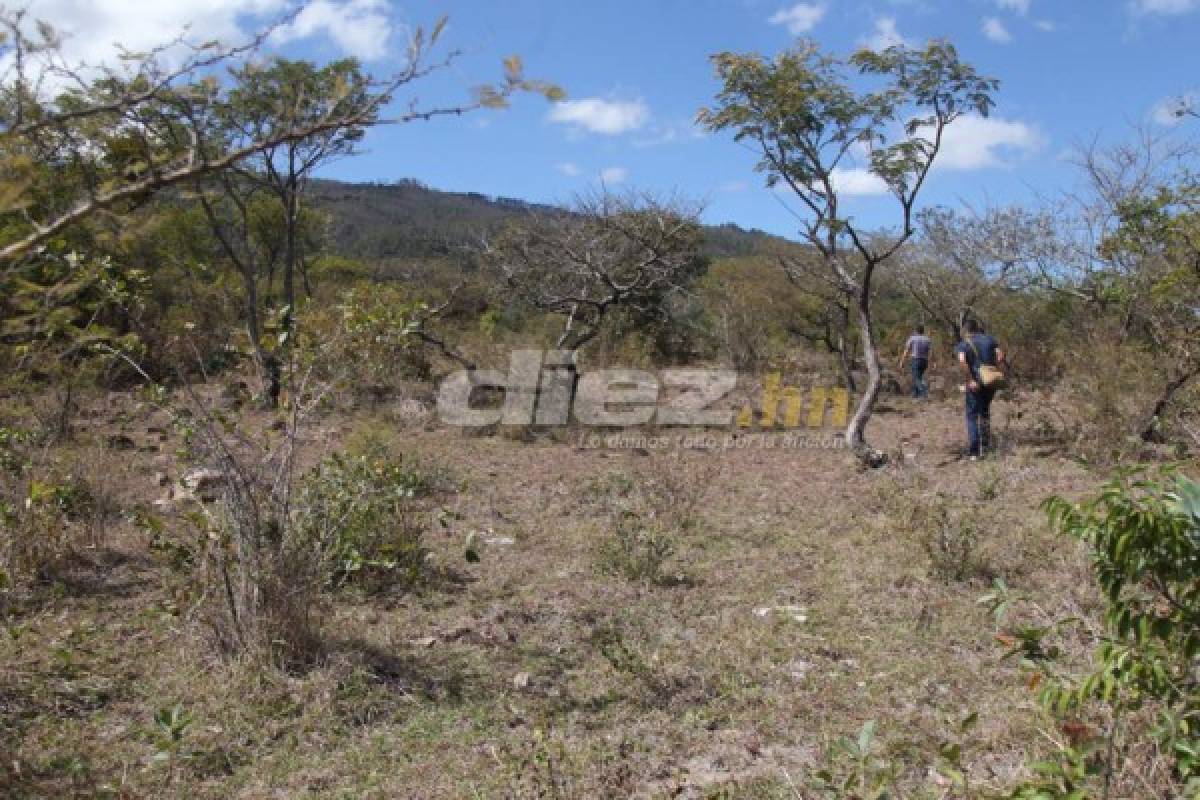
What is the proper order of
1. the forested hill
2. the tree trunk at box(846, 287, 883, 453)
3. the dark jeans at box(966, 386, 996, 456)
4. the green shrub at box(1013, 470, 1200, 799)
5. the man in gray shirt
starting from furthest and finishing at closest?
1. the forested hill
2. the man in gray shirt
3. the tree trunk at box(846, 287, 883, 453)
4. the dark jeans at box(966, 386, 996, 456)
5. the green shrub at box(1013, 470, 1200, 799)

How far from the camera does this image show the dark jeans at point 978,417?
785cm

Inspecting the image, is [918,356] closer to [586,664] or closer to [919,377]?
[919,377]

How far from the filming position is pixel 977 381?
25.4 ft

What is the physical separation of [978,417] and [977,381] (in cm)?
42

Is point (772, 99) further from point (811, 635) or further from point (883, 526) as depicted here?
point (811, 635)

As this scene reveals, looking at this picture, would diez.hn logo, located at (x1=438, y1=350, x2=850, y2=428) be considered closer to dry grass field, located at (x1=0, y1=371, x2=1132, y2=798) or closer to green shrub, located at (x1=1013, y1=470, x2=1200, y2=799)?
→ dry grass field, located at (x1=0, y1=371, x2=1132, y2=798)

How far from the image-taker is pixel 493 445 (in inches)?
361

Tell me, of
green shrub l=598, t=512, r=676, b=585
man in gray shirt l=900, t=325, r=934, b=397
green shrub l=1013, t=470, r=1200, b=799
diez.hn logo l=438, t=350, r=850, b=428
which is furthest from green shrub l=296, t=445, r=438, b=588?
man in gray shirt l=900, t=325, r=934, b=397

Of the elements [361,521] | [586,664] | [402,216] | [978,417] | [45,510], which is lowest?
[586,664]

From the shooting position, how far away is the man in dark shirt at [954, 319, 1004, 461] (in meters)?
7.74

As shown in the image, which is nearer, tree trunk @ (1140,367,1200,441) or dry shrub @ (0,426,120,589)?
dry shrub @ (0,426,120,589)

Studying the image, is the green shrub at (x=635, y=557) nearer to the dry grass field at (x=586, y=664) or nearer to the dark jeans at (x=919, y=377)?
the dry grass field at (x=586, y=664)

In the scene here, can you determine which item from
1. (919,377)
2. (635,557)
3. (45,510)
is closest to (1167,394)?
(919,377)

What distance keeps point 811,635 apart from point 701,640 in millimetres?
522
